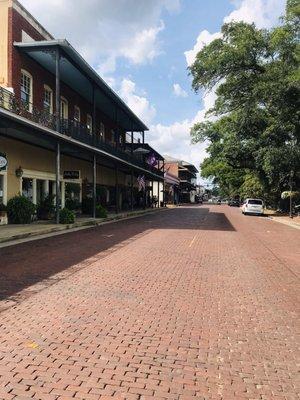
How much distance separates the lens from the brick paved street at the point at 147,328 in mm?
4434

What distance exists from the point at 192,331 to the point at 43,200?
2119 centimetres

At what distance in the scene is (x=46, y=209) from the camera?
25.7 meters

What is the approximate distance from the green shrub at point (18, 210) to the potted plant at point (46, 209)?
123 inches

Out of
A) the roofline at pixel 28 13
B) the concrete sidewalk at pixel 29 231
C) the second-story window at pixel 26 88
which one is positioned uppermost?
the roofline at pixel 28 13

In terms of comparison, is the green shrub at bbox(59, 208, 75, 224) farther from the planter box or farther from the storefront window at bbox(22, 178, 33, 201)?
the planter box

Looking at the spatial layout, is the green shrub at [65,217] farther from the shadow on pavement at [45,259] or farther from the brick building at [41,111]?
the shadow on pavement at [45,259]

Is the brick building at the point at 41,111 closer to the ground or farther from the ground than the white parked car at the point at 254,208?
farther from the ground

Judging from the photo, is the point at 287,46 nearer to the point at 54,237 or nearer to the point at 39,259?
the point at 54,237

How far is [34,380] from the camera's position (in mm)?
4445

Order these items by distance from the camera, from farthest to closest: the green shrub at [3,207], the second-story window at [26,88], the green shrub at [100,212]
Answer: the green shrub at [100,212] → the second-story window at [26,88] → the green shrub at [3,207]

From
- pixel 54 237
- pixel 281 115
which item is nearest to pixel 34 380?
pixel 54 237

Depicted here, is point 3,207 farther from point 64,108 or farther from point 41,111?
point 64,108

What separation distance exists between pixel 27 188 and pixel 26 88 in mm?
5305

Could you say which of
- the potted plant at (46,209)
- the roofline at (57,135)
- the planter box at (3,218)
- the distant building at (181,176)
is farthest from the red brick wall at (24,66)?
the distant building at (181,176)
